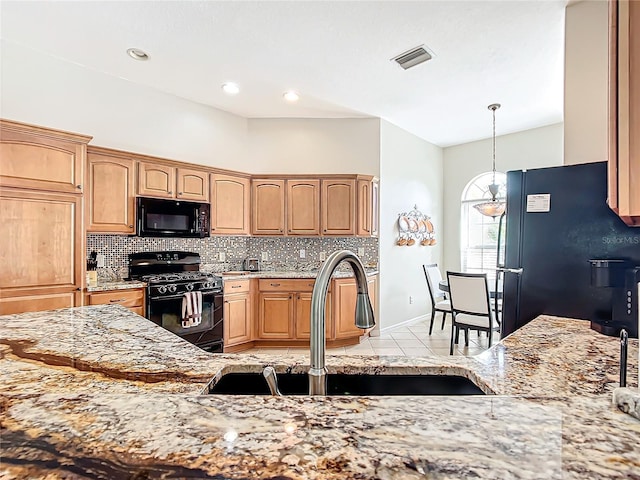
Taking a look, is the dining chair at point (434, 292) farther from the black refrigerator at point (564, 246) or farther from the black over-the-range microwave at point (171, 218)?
the black over-the-range microwave at point (171, 218)

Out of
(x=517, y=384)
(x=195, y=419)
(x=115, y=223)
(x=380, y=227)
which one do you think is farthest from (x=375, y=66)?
(x=195, y=419)

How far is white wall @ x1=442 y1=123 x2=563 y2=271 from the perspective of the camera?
529 centimetres

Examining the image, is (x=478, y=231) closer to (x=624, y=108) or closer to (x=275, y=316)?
(x=275, y=316)

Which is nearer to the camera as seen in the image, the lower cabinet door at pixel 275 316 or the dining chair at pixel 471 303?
the dining chair at pixel 471 303

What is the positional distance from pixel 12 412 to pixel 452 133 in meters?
6.06

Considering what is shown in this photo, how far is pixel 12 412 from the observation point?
0.70m

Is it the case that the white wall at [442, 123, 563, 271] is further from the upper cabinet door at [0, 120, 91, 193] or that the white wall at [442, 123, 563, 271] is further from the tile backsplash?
the upper cabinet door at [0, 120, 91, 193]

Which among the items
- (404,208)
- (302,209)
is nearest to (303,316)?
(302,209)

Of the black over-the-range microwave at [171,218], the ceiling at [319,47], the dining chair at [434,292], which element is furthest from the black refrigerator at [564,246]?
the black over-the-range microwave at [171,218]

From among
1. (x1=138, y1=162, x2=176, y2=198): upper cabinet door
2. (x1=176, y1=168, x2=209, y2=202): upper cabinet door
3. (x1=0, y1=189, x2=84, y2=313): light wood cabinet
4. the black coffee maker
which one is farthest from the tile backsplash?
the black coffee maker

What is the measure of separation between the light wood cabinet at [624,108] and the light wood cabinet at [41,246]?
343 centimetres

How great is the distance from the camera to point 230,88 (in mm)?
4020

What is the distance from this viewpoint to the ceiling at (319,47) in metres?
2.67

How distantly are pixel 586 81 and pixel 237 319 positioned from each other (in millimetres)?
3907
